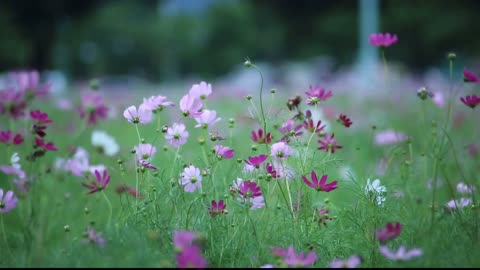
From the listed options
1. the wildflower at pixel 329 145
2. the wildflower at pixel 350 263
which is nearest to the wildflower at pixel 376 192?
the wildflower at pixel 329 145

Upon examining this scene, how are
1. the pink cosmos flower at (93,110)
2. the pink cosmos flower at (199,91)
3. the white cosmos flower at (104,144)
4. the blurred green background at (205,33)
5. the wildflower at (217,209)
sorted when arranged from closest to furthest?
the wildflower at (217,209)
the pink cosmos flower at (199,91)
the white cosmos flower at (104,144)
the pink cosmos flower at (93,110)
the blurred green background at (205,33)

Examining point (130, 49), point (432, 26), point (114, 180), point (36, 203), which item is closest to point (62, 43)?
point (130, 49)

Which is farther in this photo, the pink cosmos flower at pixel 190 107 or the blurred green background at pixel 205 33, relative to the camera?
the blurred green background at pixel 205 33

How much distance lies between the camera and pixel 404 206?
1587 millimetres

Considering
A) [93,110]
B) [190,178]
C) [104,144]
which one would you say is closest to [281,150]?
[190,178]

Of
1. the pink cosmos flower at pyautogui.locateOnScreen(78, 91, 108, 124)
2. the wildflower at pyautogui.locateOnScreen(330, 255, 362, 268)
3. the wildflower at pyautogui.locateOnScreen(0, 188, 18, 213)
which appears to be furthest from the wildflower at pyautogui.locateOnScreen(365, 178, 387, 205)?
the pink cosmos flower at pyautogui.locateOnScreen(78, 91, 108, 124)

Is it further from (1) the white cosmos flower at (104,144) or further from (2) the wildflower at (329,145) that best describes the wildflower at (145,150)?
(1) the white cosmos flower at (104,144)

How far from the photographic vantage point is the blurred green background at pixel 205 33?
16.6 m

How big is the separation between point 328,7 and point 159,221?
2282cm

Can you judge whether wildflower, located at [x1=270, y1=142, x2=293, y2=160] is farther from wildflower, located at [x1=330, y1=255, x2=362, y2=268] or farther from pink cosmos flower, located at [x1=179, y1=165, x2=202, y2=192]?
wildflower, located at [x1=330, y1=255, x2=362, y2=268]

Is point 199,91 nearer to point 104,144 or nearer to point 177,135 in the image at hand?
point 177,135

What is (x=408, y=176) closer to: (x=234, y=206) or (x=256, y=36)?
(x=234, y=206)

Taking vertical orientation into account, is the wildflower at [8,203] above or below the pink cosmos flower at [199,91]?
below

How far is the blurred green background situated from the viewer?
1661cm
